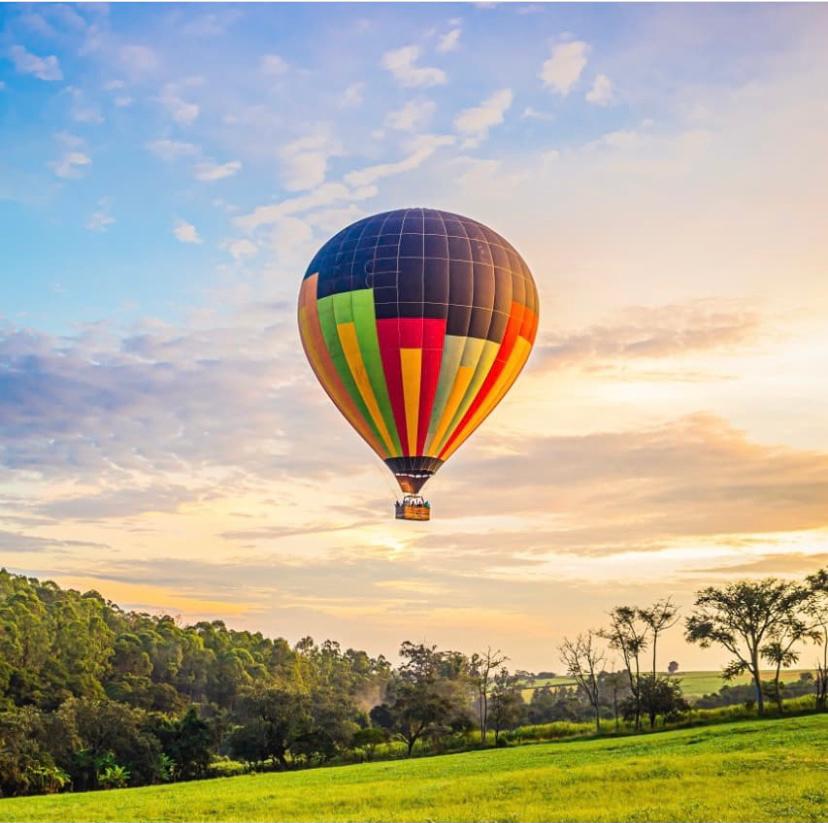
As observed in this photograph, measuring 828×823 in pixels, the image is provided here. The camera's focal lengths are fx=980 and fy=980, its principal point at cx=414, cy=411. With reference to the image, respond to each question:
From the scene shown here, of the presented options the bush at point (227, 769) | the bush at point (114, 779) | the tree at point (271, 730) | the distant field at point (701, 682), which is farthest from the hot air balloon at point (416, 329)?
the distant field at point (701, 682)

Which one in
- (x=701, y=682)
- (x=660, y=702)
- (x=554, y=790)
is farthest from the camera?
(x=701, y=682)

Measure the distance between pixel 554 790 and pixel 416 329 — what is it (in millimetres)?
19240

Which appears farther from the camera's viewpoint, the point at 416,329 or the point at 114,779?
the point at 114,779

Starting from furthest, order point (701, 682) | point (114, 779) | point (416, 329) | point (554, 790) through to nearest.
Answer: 1. point (701, 682)
2. point (114, 779)
3. point (416, 329)
4. point (554, 790)

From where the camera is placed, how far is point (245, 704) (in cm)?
7269

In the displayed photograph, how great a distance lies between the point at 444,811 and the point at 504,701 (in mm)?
46289

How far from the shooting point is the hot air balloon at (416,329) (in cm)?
4228

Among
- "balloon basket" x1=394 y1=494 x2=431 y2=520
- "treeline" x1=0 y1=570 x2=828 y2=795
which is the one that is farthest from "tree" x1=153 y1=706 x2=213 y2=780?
"balloon basket" x1=394 y1=494 x2=431 y2=520

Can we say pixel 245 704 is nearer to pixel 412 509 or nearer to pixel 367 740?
pixel 367 740

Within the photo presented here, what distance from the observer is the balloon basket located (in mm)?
43719

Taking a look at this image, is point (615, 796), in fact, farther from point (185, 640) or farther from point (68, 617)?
point (185, 640)

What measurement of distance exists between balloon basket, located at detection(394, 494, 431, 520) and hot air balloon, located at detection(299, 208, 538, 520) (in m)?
0.05

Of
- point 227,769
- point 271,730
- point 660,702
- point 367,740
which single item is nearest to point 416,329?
point 271,730

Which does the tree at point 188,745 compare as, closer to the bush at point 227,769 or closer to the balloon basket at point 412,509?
the bush at point 227,769
